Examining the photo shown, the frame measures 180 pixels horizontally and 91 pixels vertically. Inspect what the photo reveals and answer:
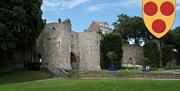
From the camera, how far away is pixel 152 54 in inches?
2334

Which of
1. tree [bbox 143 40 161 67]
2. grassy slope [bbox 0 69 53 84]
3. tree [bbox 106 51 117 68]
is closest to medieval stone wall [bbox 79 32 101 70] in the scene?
tree [bbox 106 51 117 68]

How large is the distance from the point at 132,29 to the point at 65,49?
1234 inches

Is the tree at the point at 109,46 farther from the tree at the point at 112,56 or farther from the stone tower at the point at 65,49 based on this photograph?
the stone tower at the point at 65,49

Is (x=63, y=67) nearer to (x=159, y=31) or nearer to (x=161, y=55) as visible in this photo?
(x=161, y=55)

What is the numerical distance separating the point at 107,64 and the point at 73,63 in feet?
20.2

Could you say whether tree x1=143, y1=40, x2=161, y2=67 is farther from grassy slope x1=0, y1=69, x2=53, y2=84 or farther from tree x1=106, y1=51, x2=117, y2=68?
grassy slope x1=0, y1=69, x2=53, y2=84

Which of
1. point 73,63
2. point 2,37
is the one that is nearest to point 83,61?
point 73,63

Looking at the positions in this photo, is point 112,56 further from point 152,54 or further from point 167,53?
point 167,53

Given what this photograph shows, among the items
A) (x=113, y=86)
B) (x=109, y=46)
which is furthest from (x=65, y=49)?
(x=113, y=86)

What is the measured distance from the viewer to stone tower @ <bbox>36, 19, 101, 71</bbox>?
46.5 meters

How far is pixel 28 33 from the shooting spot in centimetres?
3509

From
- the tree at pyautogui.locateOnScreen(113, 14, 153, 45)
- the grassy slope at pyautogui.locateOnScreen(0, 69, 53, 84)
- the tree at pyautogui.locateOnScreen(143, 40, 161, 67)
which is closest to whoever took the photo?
the grassy slope at pyautogui.locateOnScreen(0, 69, 53, 84)

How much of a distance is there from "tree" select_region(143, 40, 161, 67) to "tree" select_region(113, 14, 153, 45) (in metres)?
14.0

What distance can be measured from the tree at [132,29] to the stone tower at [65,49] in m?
25.3
